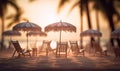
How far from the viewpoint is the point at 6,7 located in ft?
100

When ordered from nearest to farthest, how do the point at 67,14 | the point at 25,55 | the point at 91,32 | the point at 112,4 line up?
the point at 25,55 → the point at 91,32 → the point at 112,4 → the point at 67,14

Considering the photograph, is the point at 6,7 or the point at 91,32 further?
the point at 6,7

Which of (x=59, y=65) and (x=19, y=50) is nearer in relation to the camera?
(x=59, y=65)

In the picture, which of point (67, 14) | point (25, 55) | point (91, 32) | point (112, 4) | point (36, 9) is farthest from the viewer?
point (36, 9)

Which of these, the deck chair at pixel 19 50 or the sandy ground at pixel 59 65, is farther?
the deck chair at pixel 19 50

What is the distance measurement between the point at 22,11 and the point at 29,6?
3.72 ft

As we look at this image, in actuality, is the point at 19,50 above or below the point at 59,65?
above

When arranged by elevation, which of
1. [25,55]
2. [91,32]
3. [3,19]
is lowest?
[25,55]

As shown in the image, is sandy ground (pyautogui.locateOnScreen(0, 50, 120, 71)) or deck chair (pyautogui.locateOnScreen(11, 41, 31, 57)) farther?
deck chair (pyautogui.locateOnScreen(11, 41, 31, 57))

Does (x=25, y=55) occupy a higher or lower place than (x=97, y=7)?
lower

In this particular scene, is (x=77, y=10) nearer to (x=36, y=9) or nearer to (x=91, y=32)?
(x=36, y=9)

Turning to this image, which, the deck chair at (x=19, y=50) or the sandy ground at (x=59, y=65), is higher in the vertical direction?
the deck chair at (x=19, y=50)

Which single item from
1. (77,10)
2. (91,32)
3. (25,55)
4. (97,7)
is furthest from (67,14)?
(25,55)

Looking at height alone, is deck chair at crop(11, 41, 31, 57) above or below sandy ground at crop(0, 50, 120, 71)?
above
